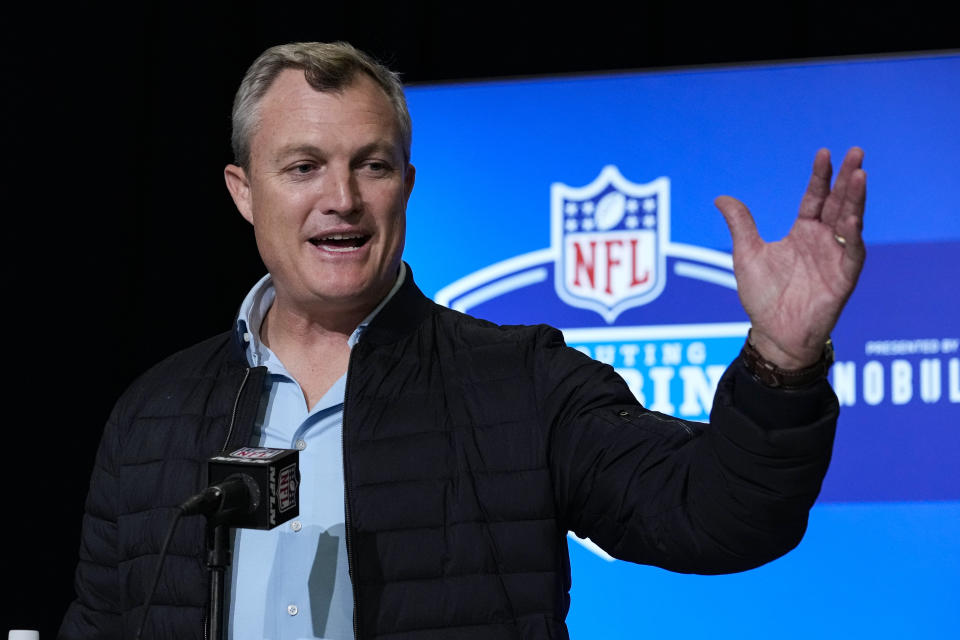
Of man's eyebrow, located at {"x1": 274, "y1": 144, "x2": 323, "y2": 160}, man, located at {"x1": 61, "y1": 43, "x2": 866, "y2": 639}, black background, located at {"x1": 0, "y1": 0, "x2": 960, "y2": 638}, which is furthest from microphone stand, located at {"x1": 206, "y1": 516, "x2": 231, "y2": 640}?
black background, located at {"x1": 0, "y1": 0, "x2": 960, "y2": 638}

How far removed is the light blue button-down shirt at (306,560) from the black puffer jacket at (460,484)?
0.05 meters

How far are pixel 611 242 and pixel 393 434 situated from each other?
1.48m

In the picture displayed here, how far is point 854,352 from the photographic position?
297cm

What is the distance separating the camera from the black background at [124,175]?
3.64 metres

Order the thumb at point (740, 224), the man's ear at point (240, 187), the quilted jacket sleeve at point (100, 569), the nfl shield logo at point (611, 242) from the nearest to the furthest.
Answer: the thumb at point (740, 224) < the quilted jacket sleeve at point (100, 569) < the man's ear at point (240, 187) < the nfl shield logo at point (611, 242)

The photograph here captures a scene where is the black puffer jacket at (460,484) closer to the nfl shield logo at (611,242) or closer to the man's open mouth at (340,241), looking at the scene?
the man's open mouth at (340,241)

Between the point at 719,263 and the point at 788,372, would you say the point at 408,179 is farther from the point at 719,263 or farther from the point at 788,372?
the point at 719,263

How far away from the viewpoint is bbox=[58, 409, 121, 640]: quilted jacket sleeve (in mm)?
2000

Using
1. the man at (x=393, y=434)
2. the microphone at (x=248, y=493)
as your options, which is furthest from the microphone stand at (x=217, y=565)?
the man at (x=393, y=434)

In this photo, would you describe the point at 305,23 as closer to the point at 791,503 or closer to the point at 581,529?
the point at 581,529

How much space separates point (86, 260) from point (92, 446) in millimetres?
595

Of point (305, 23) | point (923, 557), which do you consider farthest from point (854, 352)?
point (305, 23)


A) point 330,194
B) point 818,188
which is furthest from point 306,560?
point 818,188

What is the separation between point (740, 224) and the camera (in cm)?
147
